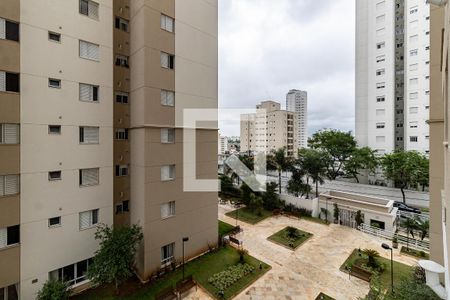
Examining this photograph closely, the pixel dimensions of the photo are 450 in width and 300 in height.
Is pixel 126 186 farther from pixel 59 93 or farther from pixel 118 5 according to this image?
pixel 118 5

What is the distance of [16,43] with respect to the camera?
9.55m

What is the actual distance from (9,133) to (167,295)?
10440mm

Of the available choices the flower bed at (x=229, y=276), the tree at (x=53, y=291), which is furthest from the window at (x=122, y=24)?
the flower bed at (x=229, y=276)

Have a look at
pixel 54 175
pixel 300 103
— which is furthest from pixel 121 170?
pixel 300 103

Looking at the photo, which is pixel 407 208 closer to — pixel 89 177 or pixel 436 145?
pixel 436 145

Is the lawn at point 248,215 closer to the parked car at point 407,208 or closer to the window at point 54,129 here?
the parked car at point 407,208

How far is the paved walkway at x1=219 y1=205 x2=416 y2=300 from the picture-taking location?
11.6 m

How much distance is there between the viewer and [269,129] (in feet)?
217

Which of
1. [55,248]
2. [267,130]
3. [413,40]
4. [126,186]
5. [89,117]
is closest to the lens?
[55,248]

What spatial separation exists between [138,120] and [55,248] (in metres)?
7.61

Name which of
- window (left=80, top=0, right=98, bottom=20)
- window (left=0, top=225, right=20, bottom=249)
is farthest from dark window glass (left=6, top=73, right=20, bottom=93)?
window (left=0, top=225, right=20, bottom=249)

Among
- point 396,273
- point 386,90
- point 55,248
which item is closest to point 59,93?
point 55,248

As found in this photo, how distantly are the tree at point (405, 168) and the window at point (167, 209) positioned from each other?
29695 millimetres

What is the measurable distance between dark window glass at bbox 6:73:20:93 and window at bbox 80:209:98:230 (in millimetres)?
6610
